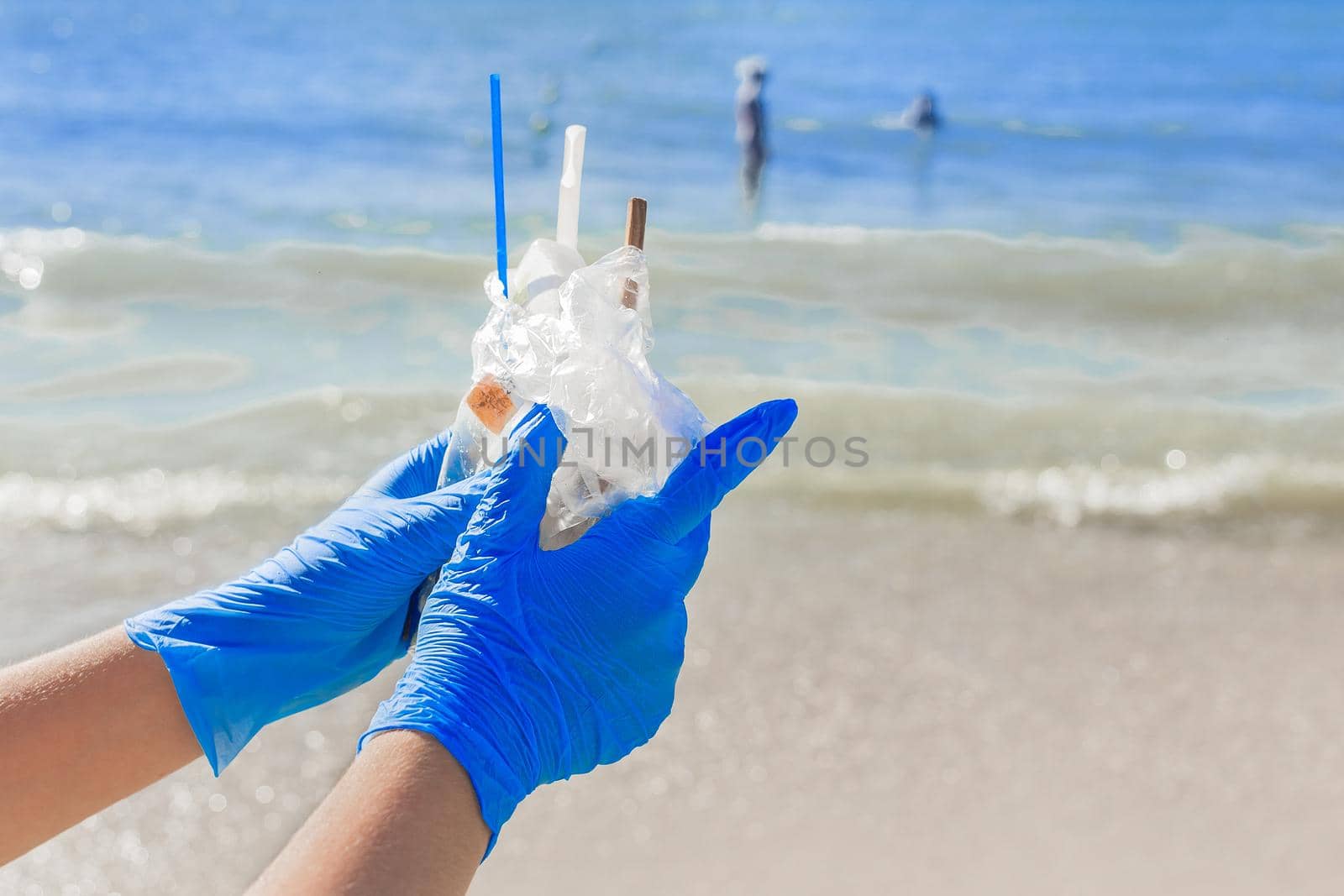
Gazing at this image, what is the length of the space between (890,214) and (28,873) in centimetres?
881

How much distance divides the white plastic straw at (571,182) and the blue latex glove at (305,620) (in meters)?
0.50

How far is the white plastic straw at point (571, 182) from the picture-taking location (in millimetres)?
2006

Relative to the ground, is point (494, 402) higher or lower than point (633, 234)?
lower

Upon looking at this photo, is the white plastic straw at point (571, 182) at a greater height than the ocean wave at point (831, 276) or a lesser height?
greater

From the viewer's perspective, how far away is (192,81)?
15.7 m

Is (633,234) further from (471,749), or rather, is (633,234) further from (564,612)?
(471,749)

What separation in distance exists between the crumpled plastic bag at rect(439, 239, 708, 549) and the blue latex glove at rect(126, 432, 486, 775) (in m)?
0.18

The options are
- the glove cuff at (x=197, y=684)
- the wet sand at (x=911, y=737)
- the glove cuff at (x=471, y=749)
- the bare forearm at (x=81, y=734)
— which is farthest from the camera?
the wet sand at (x=911, y=737)

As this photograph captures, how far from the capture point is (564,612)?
1.71 m

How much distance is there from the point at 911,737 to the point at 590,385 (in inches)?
62.5

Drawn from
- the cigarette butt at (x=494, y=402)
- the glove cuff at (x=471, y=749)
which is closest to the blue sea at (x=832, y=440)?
the glove cuff at (x=471, y=749)

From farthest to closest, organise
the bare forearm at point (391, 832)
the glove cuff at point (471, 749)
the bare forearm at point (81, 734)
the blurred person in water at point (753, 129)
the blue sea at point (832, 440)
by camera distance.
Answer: the blurred person in water at point (753, 129), the blue sea at point (832, 440), the bare forearm at point (81, 734), the glove cuff at point (471, 749), the bare forearm at point (391, 832)

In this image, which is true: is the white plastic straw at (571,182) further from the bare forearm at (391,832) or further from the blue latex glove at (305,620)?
the bare forearm at (391,832)

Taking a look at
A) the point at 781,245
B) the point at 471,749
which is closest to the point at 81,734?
the point at 471,749
